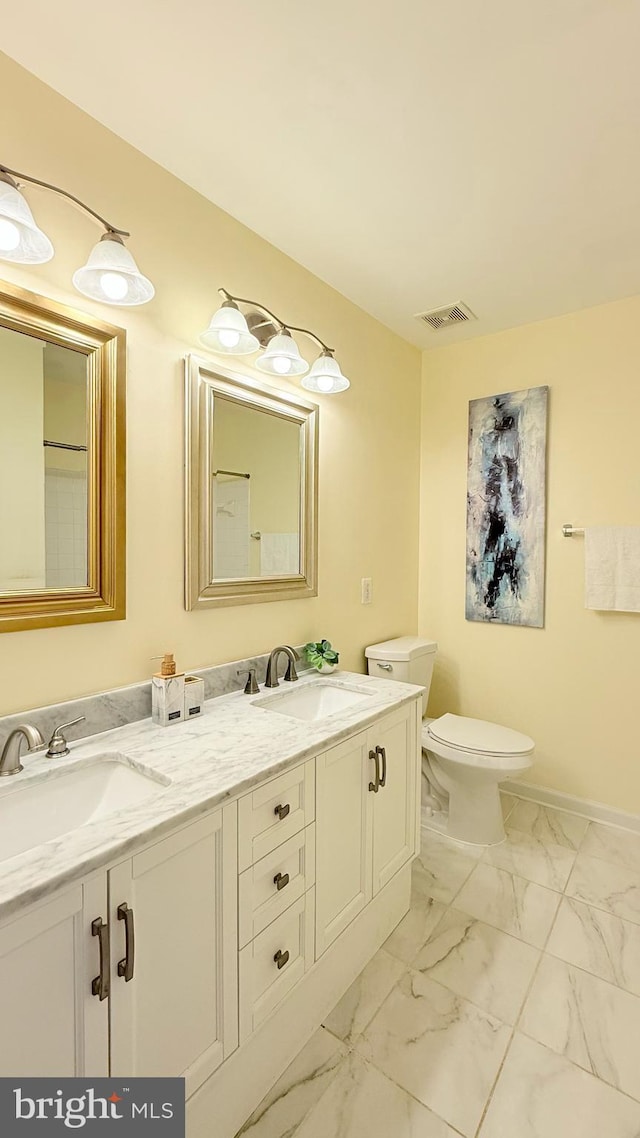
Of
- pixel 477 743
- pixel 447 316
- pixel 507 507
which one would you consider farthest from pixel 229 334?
pixel 477 743

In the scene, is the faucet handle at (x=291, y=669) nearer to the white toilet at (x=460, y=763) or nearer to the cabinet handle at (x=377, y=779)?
the cabinet handle at (x=377, y=779)

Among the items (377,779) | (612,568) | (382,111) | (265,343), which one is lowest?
(377,779)

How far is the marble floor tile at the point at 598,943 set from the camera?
1.51 metres

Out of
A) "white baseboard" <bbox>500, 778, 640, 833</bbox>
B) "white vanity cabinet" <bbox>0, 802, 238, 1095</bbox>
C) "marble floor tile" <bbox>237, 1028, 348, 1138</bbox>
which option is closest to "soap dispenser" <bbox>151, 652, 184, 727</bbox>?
"white vanity cabinet" <bbox>0, 802, 238, 1095</bbox>

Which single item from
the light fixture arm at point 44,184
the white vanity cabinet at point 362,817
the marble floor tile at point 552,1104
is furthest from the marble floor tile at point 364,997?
the light fixture arm at point 44,184

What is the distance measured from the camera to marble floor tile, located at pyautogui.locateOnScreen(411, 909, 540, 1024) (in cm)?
142

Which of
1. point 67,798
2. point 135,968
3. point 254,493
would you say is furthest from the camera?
point 254,493

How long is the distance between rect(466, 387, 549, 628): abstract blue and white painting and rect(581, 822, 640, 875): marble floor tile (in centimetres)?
99

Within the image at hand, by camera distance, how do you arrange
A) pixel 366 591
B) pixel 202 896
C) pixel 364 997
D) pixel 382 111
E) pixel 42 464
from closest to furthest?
pixel 202 896
pixel 42 464
pixel 382 111
pixel 364 997
pixel 366 591

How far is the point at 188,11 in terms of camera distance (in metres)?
1.06

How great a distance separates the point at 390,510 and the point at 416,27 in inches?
68.8

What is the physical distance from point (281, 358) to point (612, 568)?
1756mm

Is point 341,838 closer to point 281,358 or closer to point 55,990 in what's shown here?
point 55,990

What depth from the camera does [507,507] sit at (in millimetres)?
2553
